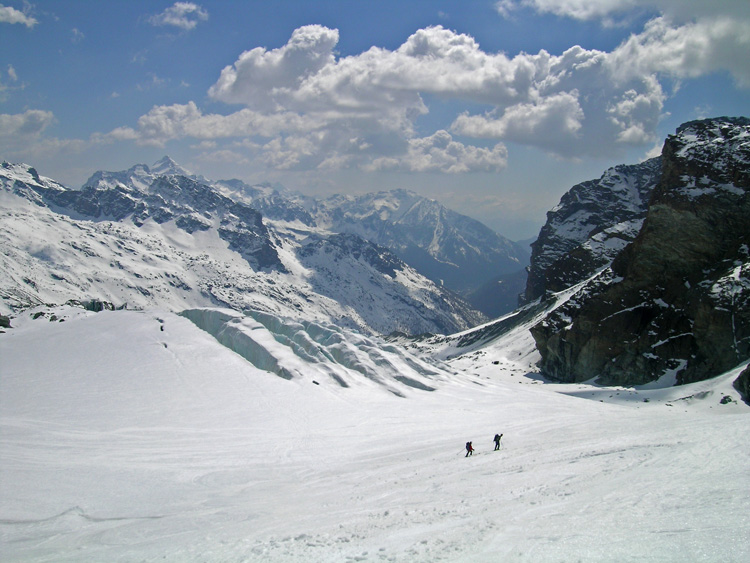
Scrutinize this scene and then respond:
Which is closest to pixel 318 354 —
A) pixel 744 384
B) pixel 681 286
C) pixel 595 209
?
pixel 744 384

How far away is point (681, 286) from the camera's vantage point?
7762 cm

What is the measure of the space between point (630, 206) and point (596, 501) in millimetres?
187603

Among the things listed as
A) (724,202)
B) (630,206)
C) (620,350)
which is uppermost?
(630,206)

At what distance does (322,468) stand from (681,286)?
238 feet

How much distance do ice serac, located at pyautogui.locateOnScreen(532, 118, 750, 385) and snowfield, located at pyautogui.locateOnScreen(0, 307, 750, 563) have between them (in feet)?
62.8

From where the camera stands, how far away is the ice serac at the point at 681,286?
67.6m

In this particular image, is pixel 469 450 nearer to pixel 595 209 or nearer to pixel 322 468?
pixel 322 468

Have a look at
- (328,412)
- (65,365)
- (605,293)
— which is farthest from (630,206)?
(65,365)

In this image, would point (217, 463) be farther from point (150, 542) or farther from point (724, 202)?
point (724, 202)

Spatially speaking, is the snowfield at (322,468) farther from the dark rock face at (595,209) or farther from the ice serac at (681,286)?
the dark rock face at (595,209)

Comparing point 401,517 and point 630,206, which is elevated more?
point 630,206

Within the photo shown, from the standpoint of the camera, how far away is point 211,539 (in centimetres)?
1844

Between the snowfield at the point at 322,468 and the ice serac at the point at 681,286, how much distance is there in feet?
62.8

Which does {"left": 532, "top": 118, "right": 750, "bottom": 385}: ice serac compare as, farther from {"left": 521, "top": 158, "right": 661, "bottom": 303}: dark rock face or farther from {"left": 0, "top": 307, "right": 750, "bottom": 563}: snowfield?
{"left": 521, "top": 158, "right": 661, "bottom": 303}: dark rock face
